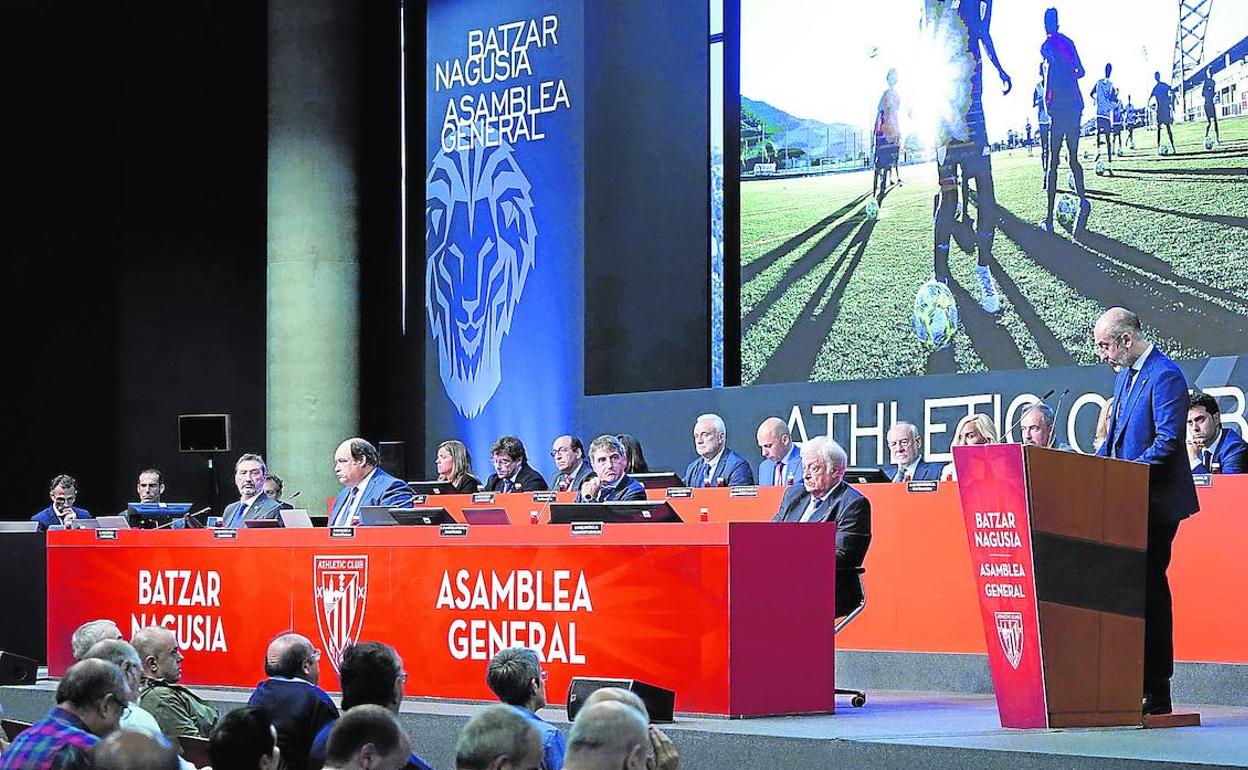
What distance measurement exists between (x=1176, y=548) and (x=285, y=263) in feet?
36.2

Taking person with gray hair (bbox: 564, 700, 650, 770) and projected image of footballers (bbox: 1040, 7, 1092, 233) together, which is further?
projected image of footballers (bbox: 1040, 7, 1092, 233)

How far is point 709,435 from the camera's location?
36.4 ft

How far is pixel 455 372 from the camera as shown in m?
16.2

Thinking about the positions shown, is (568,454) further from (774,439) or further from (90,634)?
(90,634)

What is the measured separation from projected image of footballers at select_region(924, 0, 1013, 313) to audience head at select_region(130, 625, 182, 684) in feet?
26.4

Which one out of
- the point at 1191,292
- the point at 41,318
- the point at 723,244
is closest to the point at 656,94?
the point at 723,244

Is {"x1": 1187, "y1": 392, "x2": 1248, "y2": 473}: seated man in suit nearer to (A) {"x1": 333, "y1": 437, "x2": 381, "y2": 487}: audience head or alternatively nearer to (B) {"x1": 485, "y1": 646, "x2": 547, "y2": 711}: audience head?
(A) {"x1": 333, "y1": 437, "x2": 381, "y2": 487}: audience head

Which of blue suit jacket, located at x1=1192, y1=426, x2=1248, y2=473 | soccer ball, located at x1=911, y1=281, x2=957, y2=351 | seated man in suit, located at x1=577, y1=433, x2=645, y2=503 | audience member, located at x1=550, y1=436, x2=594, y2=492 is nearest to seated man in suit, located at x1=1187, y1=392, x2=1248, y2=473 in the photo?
blue suit jacket, located at x1=1192, y1=426, x2=1248, y2=473

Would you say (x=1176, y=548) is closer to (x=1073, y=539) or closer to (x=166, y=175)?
(x=1073, y=539)

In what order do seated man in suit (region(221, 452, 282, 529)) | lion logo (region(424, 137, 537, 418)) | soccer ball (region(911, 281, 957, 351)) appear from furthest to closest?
lion logo (region(424, 137, 537, 418)) → soccer ball (region(911, 281, 957, 351)) → seated man in suit (region(221, 452, 282, 529))

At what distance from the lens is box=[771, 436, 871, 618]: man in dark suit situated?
7.64 meters

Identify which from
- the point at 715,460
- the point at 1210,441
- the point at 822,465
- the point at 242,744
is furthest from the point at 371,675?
the point at 715,460

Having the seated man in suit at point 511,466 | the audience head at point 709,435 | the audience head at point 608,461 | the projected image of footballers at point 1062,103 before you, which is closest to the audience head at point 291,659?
the audience head at point 608,461

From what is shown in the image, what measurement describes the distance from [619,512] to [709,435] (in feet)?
12.0
